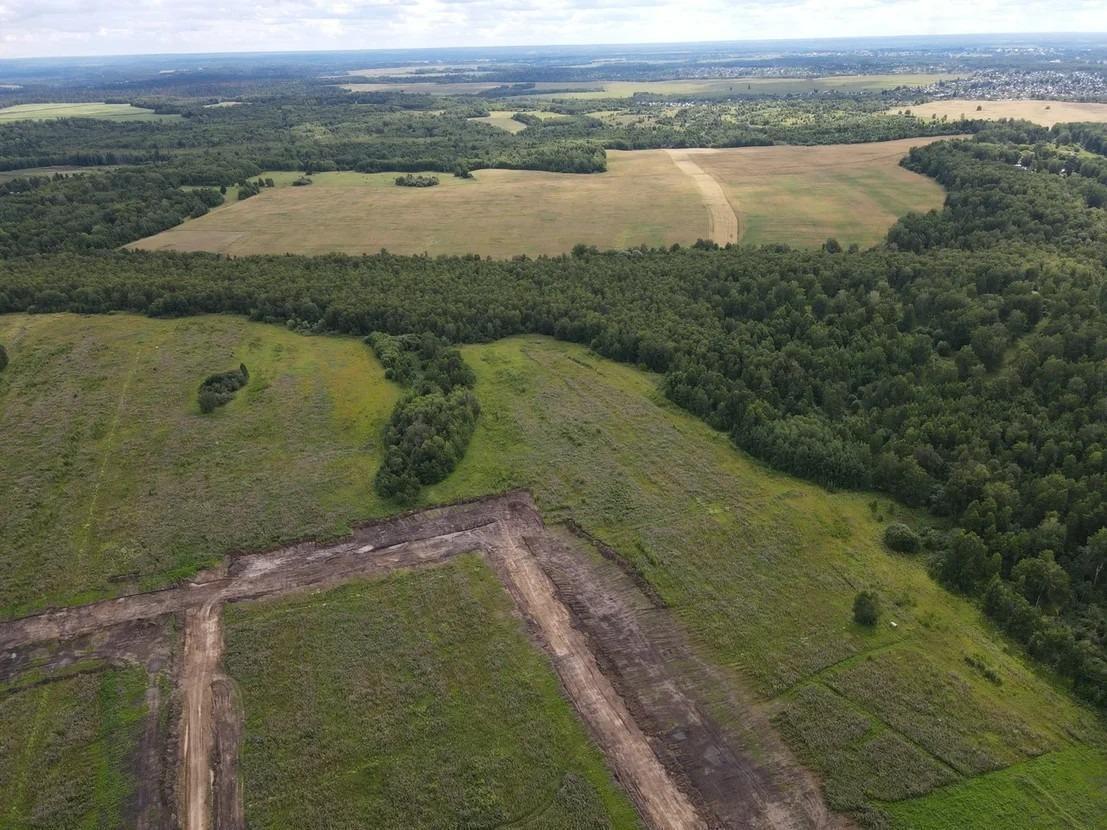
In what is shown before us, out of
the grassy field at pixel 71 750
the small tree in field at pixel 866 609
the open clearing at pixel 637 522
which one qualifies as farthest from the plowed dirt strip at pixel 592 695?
the grassy field at pixel 71 750

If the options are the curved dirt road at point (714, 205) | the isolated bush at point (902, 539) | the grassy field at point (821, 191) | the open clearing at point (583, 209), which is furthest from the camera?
the open clearing at point (583, 209)

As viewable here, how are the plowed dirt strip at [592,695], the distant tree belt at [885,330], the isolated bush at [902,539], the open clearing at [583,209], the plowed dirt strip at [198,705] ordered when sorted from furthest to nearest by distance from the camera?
the open clearing at [583,209], the isolated bush at [902,539], the distant tree belt at [885,330], the plowed dirt strip at [198,705], the plowed dirt strip at [592,695]

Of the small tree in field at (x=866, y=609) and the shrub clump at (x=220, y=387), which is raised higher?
the shrub clump at (x=220, y=387)

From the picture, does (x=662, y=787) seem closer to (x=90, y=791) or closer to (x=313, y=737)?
(x=313, y=737)

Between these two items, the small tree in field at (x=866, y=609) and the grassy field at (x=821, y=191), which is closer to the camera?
the small tree in field at (x=866, y=609)

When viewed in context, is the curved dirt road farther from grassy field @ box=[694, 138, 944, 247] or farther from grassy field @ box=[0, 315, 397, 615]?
grassy field @ box=[0, 315, 397, 615]

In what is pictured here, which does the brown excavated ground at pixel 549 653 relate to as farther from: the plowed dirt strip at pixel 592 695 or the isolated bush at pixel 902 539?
the isolated bush at pixel 902 539

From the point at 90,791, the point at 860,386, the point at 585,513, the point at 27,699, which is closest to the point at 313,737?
the point at 90,791
